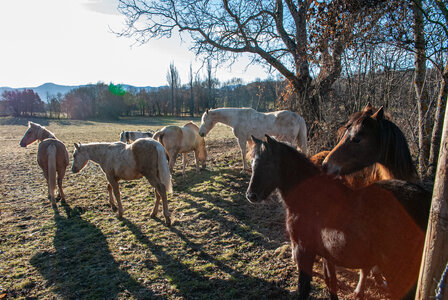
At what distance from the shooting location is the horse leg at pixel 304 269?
2477 mm

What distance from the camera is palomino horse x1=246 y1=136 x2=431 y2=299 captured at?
1905 mm

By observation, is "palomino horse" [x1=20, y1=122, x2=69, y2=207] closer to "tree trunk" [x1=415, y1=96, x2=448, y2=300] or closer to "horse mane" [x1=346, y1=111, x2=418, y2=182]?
"horse mane" [x1=346, y1=111, x2=418, y2=182]

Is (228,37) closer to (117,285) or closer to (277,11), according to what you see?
(277,11)

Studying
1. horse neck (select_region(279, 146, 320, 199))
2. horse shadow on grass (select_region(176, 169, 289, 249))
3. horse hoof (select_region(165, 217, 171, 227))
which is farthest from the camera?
horse hoof (select_region(165, 217, 171, 227))

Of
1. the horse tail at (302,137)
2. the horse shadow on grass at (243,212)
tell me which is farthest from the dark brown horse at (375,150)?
the horse tail at (302,137)

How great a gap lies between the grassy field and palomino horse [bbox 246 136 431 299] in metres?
1.07

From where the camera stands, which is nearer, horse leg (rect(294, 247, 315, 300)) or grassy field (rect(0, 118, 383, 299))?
horse leg (rect(294, 247, 315, 300))

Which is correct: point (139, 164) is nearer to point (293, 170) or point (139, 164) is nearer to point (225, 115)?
point (293, 170)

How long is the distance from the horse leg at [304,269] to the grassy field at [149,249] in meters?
0.45

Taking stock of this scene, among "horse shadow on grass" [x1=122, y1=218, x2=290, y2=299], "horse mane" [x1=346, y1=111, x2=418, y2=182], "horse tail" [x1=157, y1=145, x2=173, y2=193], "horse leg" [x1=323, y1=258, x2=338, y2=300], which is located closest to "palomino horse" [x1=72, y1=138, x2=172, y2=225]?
"horse tail" [x1=157, y1=145, x2=173, y2=193]

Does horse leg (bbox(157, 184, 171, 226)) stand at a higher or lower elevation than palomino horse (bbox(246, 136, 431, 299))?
lower

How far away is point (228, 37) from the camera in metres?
9.16

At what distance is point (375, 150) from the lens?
8.78 feet

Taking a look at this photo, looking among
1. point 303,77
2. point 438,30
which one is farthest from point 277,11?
point 438,30
